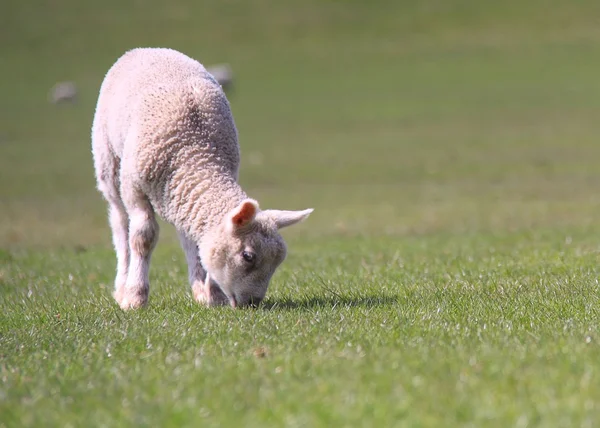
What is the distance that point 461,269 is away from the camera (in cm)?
983

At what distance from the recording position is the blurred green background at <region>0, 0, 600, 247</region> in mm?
20500

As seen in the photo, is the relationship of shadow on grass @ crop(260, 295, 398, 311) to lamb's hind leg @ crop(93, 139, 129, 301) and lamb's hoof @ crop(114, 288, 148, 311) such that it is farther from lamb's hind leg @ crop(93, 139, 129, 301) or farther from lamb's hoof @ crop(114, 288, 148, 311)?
lamb's hind leg @ crop(93, 139, 129, 301)

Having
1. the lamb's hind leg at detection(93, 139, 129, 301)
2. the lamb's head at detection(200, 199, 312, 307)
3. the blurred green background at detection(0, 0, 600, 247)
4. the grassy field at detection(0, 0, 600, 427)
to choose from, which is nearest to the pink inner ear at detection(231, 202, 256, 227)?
the lamb's head at detection(200, 199, 312, 307)

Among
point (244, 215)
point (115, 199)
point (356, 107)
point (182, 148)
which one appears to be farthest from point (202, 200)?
point (356, 107)

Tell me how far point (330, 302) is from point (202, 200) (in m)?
1.39

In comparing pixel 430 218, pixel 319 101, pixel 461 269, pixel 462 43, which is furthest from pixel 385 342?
pixel 462 43

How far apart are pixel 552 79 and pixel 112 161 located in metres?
38.0

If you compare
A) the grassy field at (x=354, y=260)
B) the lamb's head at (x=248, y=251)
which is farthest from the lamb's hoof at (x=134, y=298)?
the lamb's head at (x=248, y=251)

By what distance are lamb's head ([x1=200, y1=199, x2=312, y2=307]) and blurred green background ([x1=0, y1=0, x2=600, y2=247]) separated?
8.39 meters

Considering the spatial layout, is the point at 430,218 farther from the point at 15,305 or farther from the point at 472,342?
the point at 472,342

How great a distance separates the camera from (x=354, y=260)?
11781 mm

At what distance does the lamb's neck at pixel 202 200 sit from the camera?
27.1 feet

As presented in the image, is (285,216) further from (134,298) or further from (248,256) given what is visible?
(134,298)

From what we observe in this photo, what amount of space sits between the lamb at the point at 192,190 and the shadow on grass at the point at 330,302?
0.93ft
